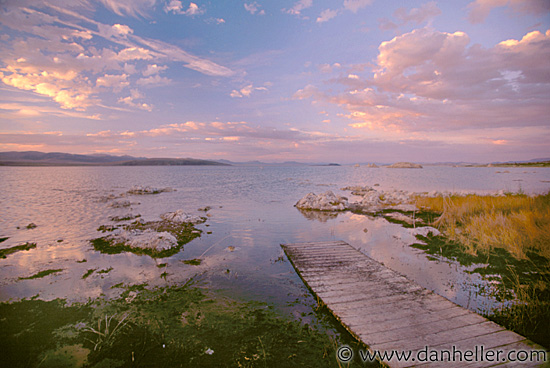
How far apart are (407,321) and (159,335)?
5533 mm

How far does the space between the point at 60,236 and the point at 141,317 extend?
10.9m

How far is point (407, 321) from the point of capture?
18.4 ft

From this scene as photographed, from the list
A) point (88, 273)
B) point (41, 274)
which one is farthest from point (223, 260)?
point (41, 274)

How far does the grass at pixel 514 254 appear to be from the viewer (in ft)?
19.0

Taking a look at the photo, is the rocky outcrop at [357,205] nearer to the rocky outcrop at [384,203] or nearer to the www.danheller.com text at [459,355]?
the rocky outcrop at [384,203]

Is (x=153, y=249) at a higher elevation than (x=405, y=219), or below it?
below

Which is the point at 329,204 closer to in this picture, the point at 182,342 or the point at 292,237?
the point at 292,237

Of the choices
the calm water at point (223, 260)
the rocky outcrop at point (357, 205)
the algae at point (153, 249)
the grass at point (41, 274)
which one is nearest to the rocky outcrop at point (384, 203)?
the rocky outcrop at point (357, 205)

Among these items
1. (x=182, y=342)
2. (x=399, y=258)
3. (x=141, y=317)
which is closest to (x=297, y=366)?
(x=182, y=342)

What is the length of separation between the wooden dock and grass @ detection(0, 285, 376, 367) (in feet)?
2.64

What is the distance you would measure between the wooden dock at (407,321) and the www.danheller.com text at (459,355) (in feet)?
0.05

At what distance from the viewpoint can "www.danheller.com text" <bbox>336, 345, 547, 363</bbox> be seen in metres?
4.46

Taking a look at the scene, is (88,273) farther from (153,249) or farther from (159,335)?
(159,335)

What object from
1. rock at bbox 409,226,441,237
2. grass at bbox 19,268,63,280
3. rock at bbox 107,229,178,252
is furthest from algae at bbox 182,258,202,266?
rock at bbox 409,226,441,237
